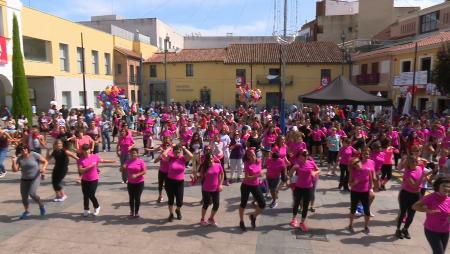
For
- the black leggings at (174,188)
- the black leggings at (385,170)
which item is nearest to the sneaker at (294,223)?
the black leggings at (174,188)

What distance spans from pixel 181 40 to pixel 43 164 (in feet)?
164

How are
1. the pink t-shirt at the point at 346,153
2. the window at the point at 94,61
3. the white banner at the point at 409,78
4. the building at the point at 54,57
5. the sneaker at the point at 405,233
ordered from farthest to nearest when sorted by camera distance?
1. the window at the point at 94,61
2. the white banner at the point at 409,78
3. the building at the point at 54,57
4. the pink t-shirt at the point at 346,153
5. the sneaker at the point at 405,233

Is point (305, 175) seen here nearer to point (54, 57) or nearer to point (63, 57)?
point (54, 57)

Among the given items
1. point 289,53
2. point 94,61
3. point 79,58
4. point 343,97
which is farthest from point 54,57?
point 289,53

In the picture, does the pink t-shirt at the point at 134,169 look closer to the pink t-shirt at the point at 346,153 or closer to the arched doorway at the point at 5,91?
the pink t-shirt at the point at 346,153

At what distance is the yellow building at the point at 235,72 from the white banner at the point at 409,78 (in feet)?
33.7

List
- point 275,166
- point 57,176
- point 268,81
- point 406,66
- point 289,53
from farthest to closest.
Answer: point 289,53, point 268,81, point 406,66, point 57,176, point 275,166

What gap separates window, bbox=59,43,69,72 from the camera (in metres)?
25.6

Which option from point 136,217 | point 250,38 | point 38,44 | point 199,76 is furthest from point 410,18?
point 136,217

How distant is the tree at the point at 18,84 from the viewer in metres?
19.7

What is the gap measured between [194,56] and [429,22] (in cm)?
2241

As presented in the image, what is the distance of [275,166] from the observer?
765 cm

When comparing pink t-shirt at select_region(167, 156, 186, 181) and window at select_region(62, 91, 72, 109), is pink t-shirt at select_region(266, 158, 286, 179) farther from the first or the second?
window at select_region(62, 91, 72, 109)

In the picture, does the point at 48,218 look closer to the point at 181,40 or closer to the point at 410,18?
the point at 410,18
